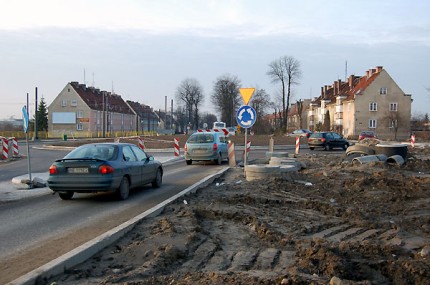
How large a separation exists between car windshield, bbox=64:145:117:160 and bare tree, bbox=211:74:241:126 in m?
82.6

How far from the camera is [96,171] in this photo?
1030 cm

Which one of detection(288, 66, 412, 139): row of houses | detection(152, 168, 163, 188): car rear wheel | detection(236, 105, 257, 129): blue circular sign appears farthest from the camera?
detection(288, 66, 412, 139): row of houses

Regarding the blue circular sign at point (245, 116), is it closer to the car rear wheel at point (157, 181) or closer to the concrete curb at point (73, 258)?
the car rear wheel at point (157, 181)

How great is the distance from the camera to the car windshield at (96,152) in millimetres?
10852

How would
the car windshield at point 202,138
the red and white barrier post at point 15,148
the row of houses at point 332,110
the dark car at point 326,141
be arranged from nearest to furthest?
the car windshield at point 202,138
the red and white barrier post at point 15,148
the dark car at point 326,141
the row of houses at point 332,110

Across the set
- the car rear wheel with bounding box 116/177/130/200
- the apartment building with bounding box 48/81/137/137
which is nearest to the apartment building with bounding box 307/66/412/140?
the apartment building with bounding box 48/81/137/137

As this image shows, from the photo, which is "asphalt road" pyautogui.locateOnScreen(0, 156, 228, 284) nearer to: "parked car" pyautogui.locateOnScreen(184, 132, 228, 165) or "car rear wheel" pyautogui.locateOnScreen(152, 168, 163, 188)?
"car rear wheel" pyautogui.locateOnScreen(152, 168, 163, 188)

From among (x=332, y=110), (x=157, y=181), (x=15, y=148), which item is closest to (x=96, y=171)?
(x=157, y=181)

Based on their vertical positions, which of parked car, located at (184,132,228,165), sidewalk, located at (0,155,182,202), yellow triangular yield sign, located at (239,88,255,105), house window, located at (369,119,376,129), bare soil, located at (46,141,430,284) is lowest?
sidewalk, located at (0,155,182,202)

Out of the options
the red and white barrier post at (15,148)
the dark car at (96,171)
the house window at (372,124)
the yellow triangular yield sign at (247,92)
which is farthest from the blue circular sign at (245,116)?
the house window at (372,124)

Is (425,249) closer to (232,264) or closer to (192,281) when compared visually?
(232,264)

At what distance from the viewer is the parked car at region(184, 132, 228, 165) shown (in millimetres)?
21094

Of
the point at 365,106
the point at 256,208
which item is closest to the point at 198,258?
the point at 256,208

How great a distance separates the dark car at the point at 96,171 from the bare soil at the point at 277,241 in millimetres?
1719
